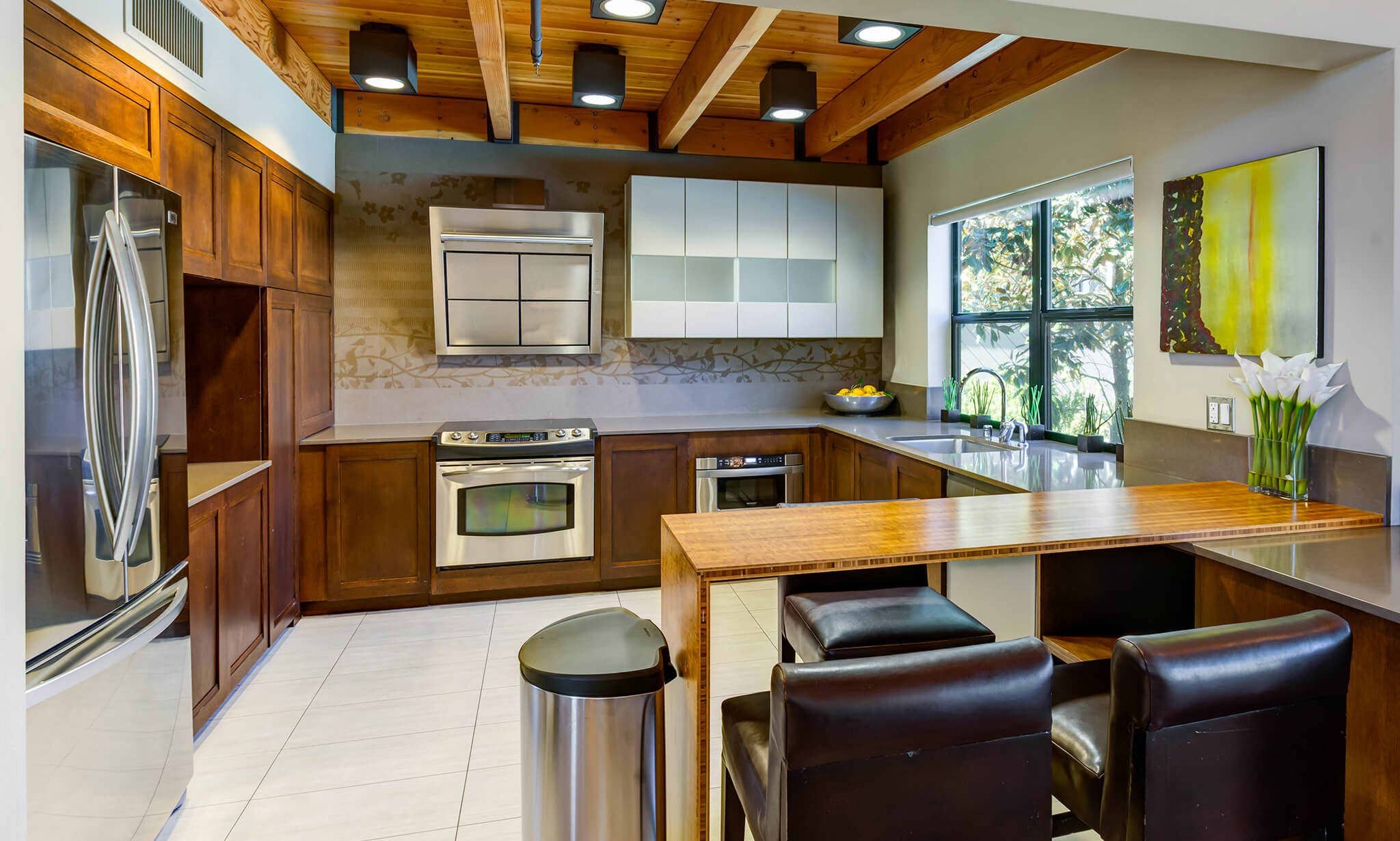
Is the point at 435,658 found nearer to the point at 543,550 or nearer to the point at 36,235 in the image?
the point at 543,550

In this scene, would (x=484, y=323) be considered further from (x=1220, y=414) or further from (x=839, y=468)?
(x=1220, y=414)

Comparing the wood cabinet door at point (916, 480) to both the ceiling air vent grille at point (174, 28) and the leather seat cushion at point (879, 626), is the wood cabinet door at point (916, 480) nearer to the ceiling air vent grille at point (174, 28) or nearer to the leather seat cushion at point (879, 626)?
the leather seat cushion at point (879, 626)

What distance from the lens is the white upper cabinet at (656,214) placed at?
14.5 ft

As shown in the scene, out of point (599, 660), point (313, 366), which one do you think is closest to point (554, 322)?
point (313, 366)

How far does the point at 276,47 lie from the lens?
329cm

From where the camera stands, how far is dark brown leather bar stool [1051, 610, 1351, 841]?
1.19 m

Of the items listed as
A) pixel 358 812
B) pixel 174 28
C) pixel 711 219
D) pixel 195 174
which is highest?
pixel 174 28

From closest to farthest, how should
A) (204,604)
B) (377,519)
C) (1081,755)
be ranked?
(1081,755) → (204,604) → (377,519)

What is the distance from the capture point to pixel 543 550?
4.11m

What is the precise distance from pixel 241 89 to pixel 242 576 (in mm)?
1861

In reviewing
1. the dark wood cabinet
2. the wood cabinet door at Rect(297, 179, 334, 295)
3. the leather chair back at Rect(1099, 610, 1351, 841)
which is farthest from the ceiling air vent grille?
the leather chair back at Rect(1099, 610, 1351, 841)

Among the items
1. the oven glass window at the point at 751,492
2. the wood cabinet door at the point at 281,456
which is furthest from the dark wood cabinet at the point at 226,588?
the oven glass window at the point at 751,492

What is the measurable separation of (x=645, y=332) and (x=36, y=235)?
3.10 meters

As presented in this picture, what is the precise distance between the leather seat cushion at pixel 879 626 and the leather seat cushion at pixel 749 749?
11.1 inches
